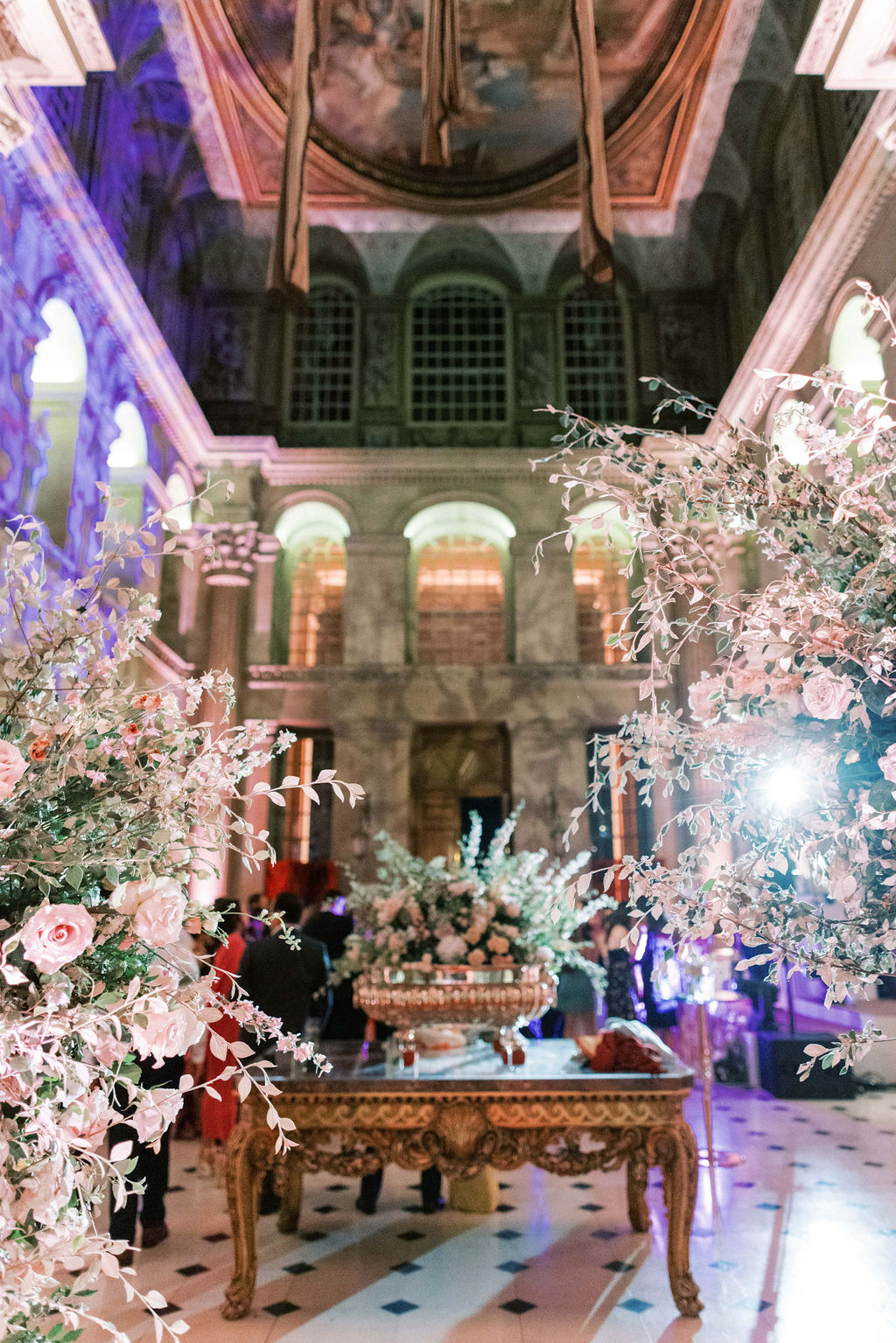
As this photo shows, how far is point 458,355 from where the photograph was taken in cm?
1650

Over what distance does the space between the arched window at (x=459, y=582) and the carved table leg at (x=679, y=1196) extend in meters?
11.9

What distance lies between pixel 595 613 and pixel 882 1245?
475 inches

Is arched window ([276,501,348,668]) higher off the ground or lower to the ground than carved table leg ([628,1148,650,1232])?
higher

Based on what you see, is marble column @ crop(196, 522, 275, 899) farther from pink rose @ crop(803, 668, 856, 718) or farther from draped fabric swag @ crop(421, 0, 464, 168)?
pink rose @ crop(803, 668, 856, 718)

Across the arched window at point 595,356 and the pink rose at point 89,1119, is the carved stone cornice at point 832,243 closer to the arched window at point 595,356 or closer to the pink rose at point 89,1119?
the arched window at point 595,356

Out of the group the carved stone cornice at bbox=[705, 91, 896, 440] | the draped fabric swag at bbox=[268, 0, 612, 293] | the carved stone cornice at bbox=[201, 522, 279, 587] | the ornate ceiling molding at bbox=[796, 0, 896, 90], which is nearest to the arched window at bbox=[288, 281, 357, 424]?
the carved stone cornice at bbox=[201, 522, 279, 587]

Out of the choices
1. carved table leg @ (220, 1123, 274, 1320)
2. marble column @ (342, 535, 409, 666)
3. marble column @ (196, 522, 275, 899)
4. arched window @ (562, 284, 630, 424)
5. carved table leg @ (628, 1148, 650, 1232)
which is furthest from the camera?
arched window @ (562, 284, 630, 424)

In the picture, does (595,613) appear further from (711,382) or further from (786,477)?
(786,477)

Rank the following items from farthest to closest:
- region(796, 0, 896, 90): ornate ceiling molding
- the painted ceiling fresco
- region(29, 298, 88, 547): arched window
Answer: the painted ceiling fresco
region(29, 298, 88, 547): arched window
region(796, 0, 896, 90): ornate ceiling molding

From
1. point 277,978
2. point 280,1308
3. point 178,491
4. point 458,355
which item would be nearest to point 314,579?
point 178,491

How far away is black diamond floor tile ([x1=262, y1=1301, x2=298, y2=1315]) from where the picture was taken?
4.19m

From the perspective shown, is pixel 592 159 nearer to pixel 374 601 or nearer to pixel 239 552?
pixel 374 601

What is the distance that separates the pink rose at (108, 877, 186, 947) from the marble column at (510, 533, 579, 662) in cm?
1386

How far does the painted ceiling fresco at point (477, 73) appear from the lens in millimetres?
12953
